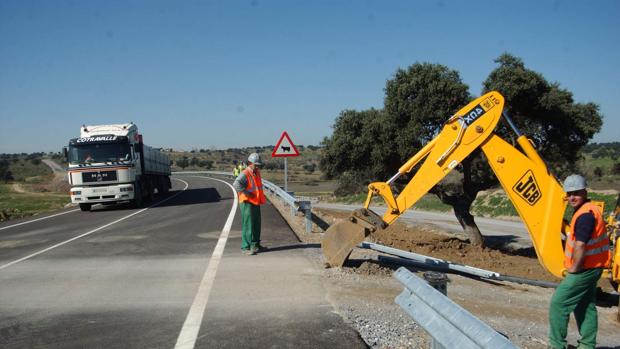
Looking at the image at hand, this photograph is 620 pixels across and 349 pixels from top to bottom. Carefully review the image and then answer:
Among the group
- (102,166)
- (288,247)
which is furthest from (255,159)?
(102,166)

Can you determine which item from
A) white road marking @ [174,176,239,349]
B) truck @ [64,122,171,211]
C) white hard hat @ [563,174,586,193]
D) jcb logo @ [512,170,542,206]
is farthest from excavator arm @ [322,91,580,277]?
truck @ [64,122,171,211]

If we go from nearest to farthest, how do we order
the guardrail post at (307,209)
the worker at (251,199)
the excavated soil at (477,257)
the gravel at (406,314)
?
1. the gravel at (406,314)
2. the worker at (251,199)
3. the guardrail post at (307,209)
4. the excavated soil at (477,257)

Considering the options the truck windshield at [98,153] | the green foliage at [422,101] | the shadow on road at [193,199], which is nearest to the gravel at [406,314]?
the green foliage at [422,101]

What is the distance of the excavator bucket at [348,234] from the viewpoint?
8.16 metres

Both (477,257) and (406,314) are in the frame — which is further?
(477,257)

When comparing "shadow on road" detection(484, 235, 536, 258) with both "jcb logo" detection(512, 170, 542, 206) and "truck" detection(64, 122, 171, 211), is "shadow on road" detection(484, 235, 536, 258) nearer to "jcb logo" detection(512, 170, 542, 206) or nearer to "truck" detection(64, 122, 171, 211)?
"jcb logo" detection(512, 170, 542, 206)

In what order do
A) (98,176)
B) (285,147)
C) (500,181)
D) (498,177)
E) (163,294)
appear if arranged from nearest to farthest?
(163,294)
(500,181)
(498,177)
(285,147)
(98,176)

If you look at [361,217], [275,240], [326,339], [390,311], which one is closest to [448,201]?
[275,240]

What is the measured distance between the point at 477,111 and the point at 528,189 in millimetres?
1645

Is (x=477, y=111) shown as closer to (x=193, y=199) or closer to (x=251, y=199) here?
(x=251, y=199)

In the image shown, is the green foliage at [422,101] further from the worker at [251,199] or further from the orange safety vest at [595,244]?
the orange safety vest at [595,244]

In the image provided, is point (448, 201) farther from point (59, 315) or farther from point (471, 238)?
point (59, 315)

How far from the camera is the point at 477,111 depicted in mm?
8867

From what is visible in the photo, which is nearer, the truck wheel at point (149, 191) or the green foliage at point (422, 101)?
the green foliage at point (422, 101)
